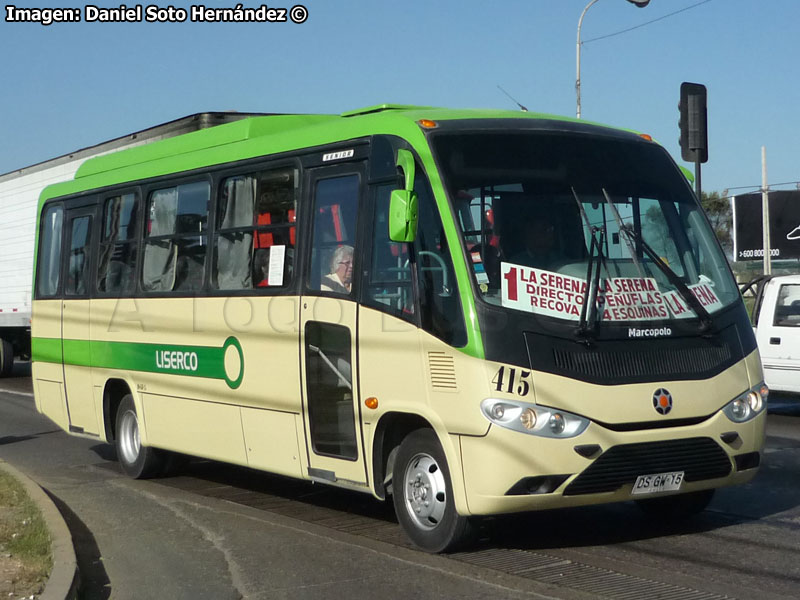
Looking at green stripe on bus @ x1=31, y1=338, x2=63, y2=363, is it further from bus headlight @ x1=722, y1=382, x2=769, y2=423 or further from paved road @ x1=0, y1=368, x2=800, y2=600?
bus headlight @ x1=722, y1=382, x2=769, y2=423

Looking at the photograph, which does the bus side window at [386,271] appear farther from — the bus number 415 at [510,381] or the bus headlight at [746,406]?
the bus headlight at [746,406]

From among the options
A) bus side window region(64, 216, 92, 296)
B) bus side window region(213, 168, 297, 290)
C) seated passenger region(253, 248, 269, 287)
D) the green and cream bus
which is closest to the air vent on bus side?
the green and cream bus

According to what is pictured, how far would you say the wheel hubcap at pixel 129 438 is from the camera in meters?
12.1

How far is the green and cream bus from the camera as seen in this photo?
723 cm

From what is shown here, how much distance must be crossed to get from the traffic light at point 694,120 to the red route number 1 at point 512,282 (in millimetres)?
8285

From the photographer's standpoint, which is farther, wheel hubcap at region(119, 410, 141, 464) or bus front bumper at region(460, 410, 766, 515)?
wheel hubcap at region(119, 410, 141, 464)

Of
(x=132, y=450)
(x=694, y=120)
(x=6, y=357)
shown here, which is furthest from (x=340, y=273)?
(x=6, y=357)

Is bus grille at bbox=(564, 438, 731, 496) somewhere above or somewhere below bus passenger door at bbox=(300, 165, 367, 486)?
below

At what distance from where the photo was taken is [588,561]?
7.41 meters

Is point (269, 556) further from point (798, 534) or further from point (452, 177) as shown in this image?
point (798, 534)

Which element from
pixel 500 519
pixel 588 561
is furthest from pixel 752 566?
pixel 500 519

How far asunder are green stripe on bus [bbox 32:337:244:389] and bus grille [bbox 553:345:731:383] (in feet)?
11.6

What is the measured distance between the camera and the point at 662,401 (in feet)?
24.2

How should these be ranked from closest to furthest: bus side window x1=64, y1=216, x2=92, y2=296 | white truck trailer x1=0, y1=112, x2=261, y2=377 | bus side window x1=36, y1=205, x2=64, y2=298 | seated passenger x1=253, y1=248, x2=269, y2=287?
seated passenger x1=253, y1=248, x2=269, y2=287 < bus side window x1=64, y1=216, x2=92, y2=296 < bus side window x1=36, y1=205, x2=64, y2=298 < white truck trailer x1=0, y1=112, x2=261, y2=377
